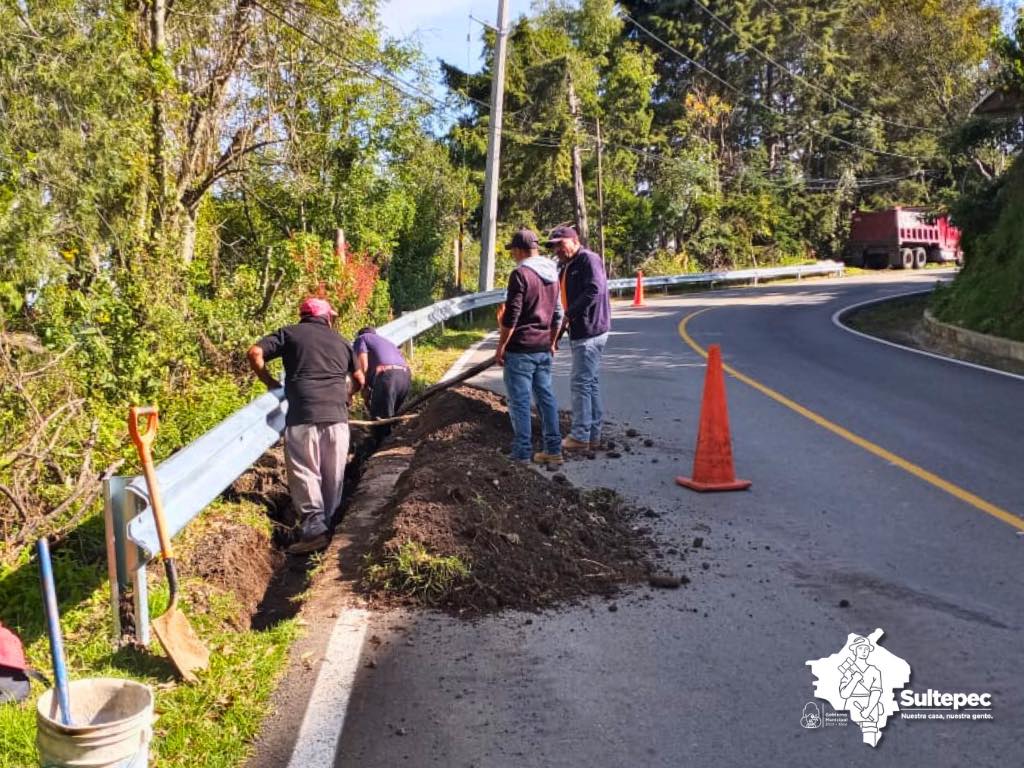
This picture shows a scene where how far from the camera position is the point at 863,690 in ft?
13.0

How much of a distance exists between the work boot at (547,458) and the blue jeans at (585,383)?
594 millimetres

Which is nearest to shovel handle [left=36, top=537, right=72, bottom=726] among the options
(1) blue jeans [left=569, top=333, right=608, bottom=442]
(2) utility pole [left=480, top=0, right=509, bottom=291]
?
(1) blue jeans [left=569, top=333, right=608, bottom=442]

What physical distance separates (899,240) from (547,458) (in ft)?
134

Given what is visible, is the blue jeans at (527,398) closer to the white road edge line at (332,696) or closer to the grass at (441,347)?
the white road edge line at (332,696)

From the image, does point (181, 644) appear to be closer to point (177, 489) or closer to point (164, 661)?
point (164, 661)

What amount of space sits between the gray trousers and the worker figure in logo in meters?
3.68

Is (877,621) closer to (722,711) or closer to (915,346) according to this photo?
(722,711)

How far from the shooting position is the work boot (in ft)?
25.6

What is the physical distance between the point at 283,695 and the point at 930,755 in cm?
246

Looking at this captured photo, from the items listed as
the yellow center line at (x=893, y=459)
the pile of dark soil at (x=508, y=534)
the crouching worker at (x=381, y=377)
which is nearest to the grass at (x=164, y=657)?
the pile of dark soil at (x=508, y=534)

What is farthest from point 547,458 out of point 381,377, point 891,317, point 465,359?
point 891,317

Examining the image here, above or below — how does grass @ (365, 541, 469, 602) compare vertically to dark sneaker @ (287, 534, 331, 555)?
above

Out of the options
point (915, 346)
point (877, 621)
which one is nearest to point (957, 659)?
point (877, 621)

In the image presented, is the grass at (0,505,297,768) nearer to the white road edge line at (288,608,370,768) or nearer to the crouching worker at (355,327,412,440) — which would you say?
the white road edge line at (288,608,370,768)
